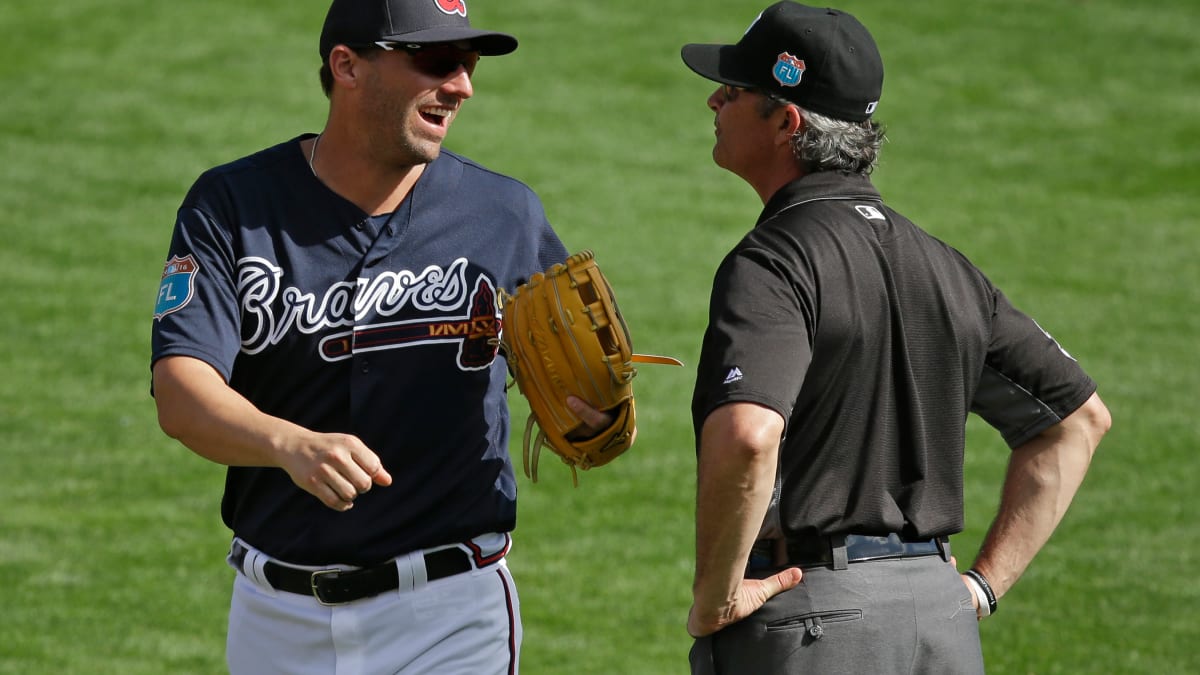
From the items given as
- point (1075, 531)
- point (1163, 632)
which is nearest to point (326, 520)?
point (1163, 632)

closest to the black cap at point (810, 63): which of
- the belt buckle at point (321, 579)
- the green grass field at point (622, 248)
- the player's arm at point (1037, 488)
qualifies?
the player's arm at point (1037, 488)

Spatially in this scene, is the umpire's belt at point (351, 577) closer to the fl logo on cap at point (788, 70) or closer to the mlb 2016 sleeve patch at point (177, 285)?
the mlb 2016 sleeve patch at point (177, 285)

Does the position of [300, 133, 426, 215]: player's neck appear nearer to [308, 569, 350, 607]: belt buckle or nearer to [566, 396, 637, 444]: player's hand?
[566, 396, 637, 444]: player's hand

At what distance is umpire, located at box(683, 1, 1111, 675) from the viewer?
2.74 meters

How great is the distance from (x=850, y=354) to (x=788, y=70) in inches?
24.6

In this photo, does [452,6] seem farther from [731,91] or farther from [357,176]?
[731,91]

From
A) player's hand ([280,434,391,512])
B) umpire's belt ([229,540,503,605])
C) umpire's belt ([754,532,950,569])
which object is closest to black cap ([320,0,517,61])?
player's hand ([280,434,391,512])

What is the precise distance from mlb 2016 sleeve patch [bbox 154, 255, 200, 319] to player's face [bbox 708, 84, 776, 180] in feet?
3.68

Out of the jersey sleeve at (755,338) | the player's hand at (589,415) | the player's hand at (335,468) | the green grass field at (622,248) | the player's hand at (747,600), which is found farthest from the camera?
the green grass field at (622,248)

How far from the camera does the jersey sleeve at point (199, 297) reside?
2916 millimetres

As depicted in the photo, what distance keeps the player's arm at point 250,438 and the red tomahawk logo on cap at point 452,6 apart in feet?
3.06

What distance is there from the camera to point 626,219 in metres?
11.3

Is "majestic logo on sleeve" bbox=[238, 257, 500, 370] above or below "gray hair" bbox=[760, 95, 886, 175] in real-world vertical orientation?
below

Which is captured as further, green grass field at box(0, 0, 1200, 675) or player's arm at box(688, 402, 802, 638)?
green grass field at box(0, 0, 1200, 675)
